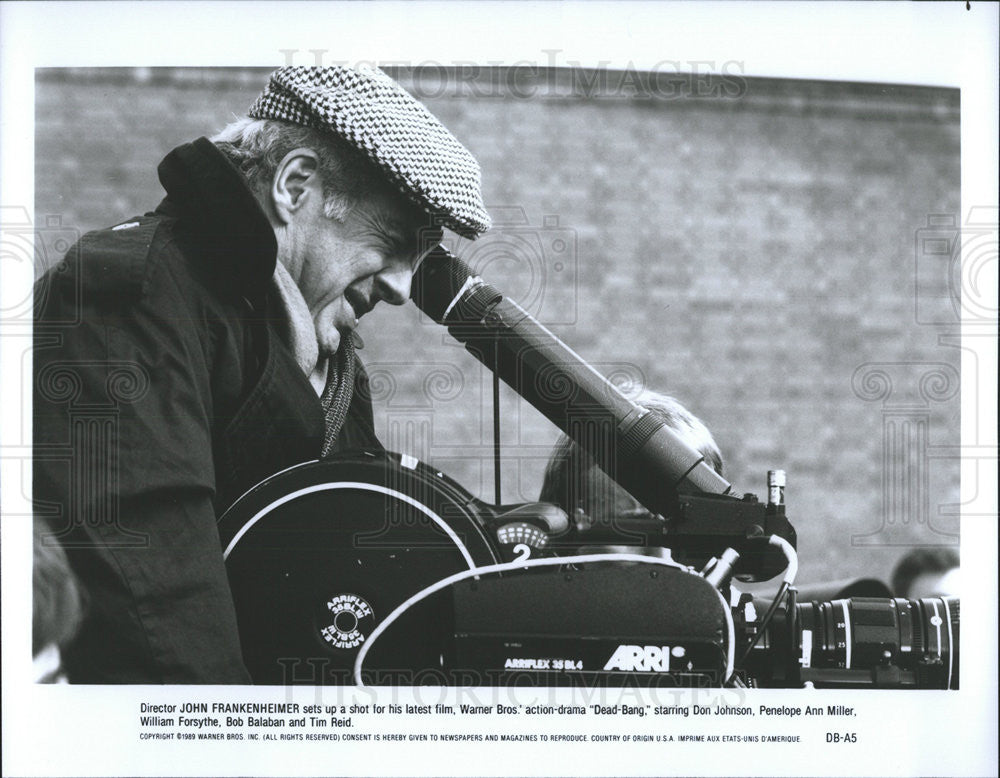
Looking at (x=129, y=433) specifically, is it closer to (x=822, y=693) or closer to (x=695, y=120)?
(x=695, y=120)

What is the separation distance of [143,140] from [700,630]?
1.61 m

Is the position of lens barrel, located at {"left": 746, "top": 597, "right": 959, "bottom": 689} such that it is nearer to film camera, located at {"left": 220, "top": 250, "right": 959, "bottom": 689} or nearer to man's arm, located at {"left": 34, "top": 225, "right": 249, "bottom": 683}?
film camera, located at {"left": 220, "top": 250, "right": 959, "bottom": 689}

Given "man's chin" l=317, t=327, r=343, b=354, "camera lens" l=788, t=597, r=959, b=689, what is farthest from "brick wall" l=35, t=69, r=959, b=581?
"man's chin" l=317, t=327, r=343, b=354

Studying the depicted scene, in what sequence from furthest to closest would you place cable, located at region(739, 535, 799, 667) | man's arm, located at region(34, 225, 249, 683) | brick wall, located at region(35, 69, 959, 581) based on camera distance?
brick wall, located at region(35, 69, 959, 581)
cable, located at region(739, 535, 799, 667)
man's arm, located at region(34, 225, 249, 683)

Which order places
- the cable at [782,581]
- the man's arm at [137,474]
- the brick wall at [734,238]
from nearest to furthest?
the man's arm at [137,474]
the cable at [782,581]
the brick wall at [734,238]

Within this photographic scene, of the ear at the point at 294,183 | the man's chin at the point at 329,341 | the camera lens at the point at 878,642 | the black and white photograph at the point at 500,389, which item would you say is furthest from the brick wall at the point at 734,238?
the man's chin at the point at 329,341

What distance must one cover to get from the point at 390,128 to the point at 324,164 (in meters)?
0.16

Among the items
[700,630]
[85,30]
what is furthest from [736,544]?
[85,30]

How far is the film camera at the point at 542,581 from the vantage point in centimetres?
234

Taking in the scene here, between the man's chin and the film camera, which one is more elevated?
the man's chin

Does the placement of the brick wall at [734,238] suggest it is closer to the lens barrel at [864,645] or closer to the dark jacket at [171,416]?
the lens barrel at [864,645]

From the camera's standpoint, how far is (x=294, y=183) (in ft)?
7.84

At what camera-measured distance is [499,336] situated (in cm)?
246

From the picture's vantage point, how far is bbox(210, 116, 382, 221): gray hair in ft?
7.83
